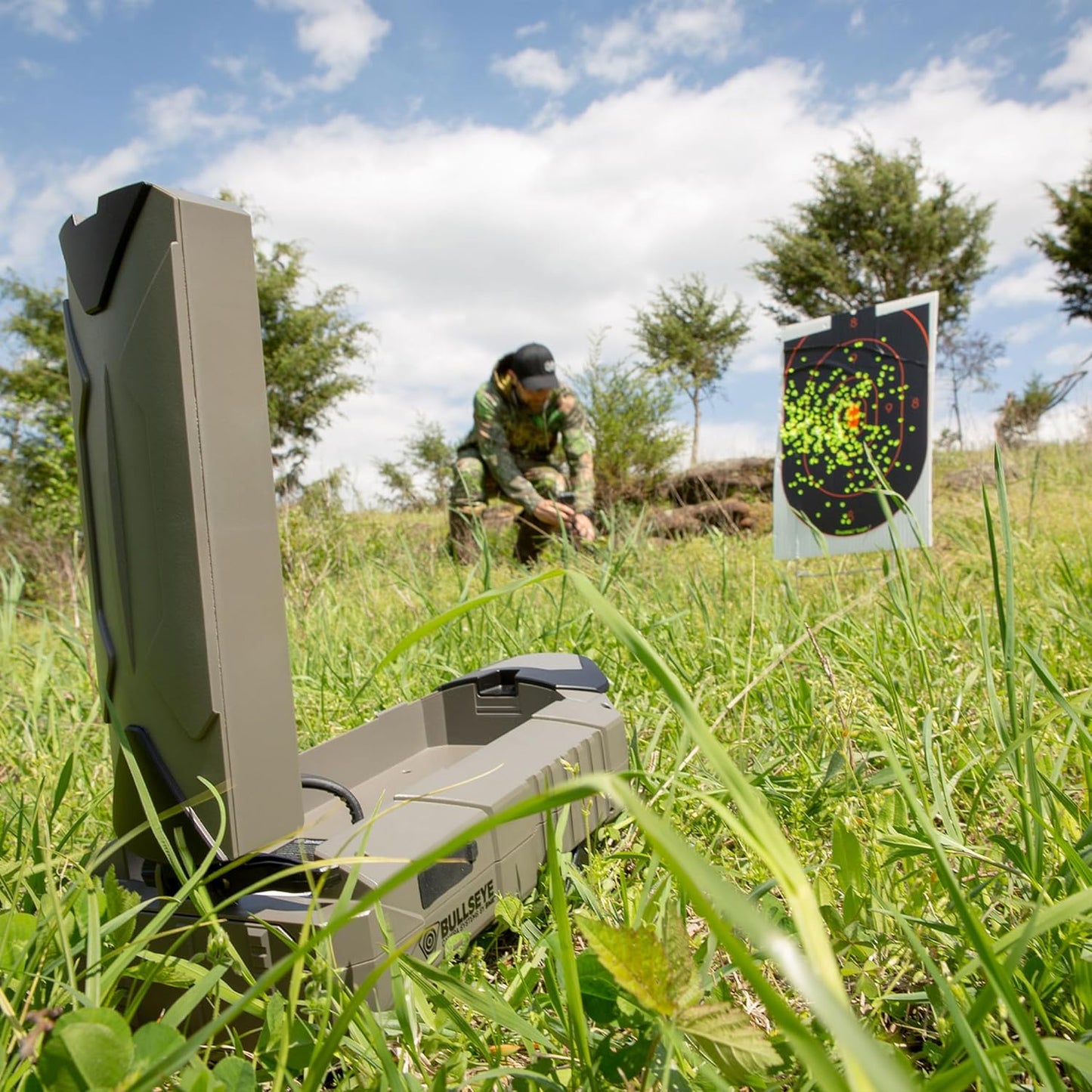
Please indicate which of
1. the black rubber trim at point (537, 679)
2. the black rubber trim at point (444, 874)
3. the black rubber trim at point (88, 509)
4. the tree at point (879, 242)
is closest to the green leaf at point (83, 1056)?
the black rubber trim at point (444, 874)

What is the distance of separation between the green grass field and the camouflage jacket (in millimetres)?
4488

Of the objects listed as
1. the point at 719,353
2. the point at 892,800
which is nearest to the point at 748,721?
the point at 892,800

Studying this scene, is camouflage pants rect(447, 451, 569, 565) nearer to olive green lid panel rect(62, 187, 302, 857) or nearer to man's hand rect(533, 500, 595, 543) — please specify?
man's hand rect(533, 500, 595, 543)

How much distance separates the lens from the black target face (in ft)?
12.1

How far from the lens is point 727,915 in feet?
1.17

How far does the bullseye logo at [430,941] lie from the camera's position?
0.76 metres

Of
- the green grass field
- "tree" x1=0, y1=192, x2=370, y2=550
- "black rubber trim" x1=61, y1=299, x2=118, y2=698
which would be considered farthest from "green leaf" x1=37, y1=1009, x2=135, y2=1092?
"tree" x1=0, y1=192, x2=370, y2=550

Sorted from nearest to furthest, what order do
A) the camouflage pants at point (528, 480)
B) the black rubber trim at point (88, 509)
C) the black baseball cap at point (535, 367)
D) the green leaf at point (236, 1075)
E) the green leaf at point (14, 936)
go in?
the green leaf at point (236, 1075)
the green leaf at point (14, 936)
the black rubber trim at point (88, 509)
the camouflage pants at point (528, 480)
the black baseball cap at point (535, 367)

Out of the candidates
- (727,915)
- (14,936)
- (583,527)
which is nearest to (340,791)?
(14,936)

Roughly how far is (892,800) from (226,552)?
80 centimetres

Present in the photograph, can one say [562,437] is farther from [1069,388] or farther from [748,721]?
[748,721]

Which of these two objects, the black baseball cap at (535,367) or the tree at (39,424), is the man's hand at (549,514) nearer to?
the black baseball cap at (535,367)

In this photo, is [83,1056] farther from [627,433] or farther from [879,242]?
[879,242]

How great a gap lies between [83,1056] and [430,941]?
35 cm
